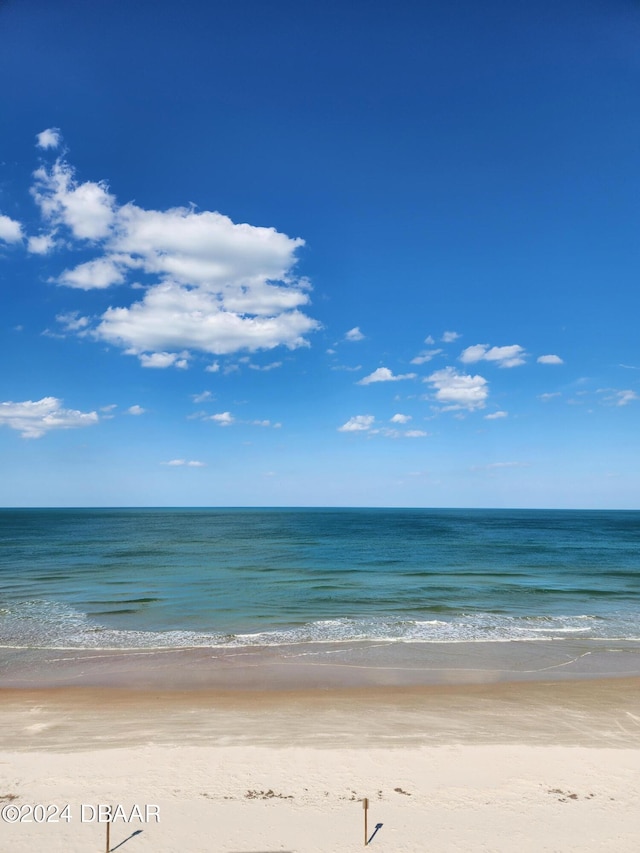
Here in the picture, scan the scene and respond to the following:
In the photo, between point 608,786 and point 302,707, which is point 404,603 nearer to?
point 302,707

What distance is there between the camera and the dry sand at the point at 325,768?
7.96m

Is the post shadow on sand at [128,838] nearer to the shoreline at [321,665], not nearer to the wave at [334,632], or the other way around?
the shoreline at [321,665]

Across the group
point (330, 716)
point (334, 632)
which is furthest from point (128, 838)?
point (334, 632)

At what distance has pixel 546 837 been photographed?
26.2ft

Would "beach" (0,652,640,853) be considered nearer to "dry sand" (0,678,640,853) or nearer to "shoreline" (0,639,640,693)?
"dry sand" (0,678,640,853)

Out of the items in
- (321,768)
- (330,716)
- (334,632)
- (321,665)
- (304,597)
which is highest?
(321,768)

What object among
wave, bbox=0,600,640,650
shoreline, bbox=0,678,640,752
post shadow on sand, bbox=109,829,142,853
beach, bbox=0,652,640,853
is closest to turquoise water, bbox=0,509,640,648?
wave, bbox=0,600,640,650

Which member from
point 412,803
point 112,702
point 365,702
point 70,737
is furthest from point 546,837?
point 112,702

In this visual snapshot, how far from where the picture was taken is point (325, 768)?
32.8 feet

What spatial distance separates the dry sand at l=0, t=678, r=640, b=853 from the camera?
796cm

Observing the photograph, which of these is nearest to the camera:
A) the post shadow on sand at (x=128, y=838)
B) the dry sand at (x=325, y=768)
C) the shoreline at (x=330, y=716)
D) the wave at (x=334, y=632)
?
the post shadow on sand at (x=128, y=838)

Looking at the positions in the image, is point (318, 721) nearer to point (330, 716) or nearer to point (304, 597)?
point (330, 716)

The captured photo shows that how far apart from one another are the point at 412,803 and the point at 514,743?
3.79 meters

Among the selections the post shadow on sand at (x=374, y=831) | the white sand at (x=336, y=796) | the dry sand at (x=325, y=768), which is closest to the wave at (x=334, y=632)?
the dry sand at (x=325, y=768)
